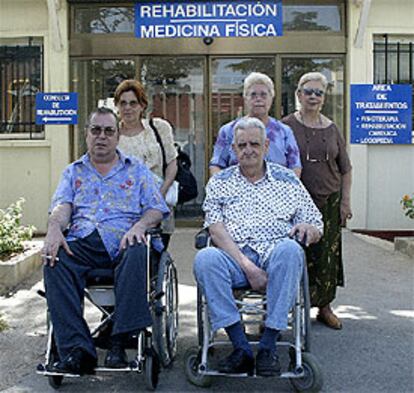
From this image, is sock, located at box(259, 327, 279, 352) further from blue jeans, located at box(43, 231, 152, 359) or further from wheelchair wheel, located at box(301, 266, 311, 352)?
blue jeans, located at box(43, 231, 152, 359)

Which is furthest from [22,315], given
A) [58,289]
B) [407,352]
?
[407,352]

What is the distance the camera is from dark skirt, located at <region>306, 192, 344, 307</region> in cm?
519

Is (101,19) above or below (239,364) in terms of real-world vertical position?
above

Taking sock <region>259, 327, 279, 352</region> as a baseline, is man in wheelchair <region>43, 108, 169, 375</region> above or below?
above

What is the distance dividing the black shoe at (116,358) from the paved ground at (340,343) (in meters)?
0.18

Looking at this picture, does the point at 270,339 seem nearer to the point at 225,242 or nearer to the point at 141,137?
the point at 225,242

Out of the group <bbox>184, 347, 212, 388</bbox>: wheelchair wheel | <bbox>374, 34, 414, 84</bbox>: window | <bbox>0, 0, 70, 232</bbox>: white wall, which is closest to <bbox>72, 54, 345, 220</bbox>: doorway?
<bbox>0, 0, 70, 232</bbox>: white wall

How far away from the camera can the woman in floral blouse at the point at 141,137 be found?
5.00m

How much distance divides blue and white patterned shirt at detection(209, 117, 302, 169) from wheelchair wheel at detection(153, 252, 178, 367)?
2.76 feet

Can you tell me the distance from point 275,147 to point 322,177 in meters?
0.51

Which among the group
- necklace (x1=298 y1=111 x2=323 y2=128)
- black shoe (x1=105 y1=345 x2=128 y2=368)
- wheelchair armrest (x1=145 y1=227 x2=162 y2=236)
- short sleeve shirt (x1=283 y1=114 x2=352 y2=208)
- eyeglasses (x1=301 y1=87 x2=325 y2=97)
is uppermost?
eyeglasses (x1=301 y1=87 x2=325 y2=97)

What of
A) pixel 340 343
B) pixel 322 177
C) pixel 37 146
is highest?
pixel 37 146

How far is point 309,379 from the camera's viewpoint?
391 cm

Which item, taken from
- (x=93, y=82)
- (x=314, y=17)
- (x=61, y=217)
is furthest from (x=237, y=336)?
(x=314, y=17)
